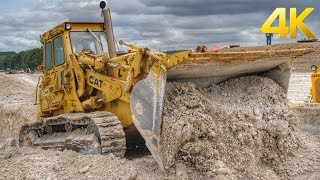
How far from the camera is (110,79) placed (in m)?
8.67

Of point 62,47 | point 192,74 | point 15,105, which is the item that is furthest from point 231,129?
point 15,105

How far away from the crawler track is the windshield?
1426mm

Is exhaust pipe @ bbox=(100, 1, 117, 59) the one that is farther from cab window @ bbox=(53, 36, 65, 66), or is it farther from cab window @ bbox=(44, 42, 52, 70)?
cab window @ bbox=(44, 42, 52, 70)

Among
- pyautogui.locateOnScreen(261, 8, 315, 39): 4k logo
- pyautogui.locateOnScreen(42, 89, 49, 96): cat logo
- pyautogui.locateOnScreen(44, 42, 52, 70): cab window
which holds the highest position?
pyautogui.locateOnScreen(261, 8, 315, 39): 4k logo

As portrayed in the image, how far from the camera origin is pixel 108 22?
9547 mm

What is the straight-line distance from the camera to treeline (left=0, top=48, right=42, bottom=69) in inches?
2431

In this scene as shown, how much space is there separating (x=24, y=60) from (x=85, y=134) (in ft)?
196

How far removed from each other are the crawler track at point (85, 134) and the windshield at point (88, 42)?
143 cm

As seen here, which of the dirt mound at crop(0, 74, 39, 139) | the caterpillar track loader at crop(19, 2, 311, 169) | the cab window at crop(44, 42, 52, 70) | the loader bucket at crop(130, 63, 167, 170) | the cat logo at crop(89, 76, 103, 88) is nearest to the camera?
the loader bucket at crop(130, 63, 167, 170)

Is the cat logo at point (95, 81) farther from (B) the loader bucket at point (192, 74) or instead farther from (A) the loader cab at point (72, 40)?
(B) the loader bucket at point (192, 74)

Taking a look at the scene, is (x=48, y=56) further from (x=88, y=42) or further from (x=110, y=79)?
(x=110, y=79)

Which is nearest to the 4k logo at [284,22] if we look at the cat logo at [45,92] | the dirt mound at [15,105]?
the dirt mound at [15,105]

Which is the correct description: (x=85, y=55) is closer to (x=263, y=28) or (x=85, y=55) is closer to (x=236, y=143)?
(x=236, y=143)

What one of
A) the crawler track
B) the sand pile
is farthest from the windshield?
the sand pile
